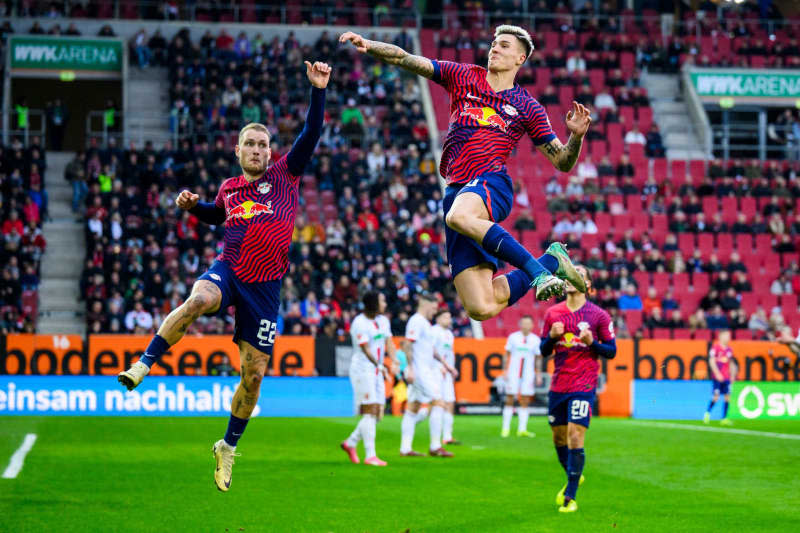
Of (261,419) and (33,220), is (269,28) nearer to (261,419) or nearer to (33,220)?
(33,220)

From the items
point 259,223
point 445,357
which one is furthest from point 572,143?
point 445,357

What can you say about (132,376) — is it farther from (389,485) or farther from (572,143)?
(389,485)

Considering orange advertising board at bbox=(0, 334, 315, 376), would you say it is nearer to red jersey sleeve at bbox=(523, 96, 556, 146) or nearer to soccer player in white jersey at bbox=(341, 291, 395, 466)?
soccer player in white jersey at bbox=(341, 291, 395, 466)

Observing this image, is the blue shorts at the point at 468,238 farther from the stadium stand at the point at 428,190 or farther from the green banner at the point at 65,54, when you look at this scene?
the green banner at the point at 65,54

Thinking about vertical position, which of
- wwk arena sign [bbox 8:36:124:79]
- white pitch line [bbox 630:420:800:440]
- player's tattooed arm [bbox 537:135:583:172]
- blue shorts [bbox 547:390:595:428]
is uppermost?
wwk arena sign [bbox 8:36:124:79]

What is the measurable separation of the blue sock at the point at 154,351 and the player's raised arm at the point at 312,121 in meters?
1.95

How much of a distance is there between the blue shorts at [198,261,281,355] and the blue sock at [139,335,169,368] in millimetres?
678

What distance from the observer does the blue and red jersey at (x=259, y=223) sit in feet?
31.8

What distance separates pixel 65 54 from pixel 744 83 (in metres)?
23.6

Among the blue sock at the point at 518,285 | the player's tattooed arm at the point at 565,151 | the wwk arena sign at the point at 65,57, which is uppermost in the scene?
the wwk arena sign at the point at 65,57

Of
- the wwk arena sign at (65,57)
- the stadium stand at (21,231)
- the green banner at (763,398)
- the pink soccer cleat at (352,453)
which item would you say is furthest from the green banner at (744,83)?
the pink soccer cleat at (352,453)

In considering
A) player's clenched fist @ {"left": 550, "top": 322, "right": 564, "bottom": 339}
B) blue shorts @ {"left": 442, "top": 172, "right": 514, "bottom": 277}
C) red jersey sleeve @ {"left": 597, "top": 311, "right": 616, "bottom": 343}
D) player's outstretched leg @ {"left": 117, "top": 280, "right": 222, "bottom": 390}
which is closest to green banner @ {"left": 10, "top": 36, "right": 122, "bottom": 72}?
red jersey sleeve @ {"left": 597, "top": 311, "right": 616, "bottom": 343}

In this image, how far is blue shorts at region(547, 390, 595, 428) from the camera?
38.5 ft

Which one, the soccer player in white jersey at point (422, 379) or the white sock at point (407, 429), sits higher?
the soccer player in white jersey at point (422, 379)
